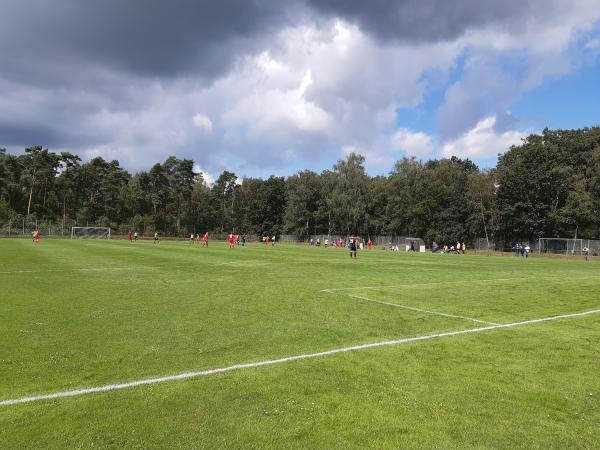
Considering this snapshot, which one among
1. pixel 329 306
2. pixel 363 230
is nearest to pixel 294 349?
pixel 329 306

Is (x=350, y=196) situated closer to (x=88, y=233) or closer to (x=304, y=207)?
(x=304, y=207)

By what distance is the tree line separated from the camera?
75.2 meters

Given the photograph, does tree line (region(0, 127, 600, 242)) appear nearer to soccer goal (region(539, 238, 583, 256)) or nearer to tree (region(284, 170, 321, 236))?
tree (region(284, 170, 321, 236))

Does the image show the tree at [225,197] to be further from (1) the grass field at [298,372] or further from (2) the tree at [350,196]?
(1) the grass field at [298,372]

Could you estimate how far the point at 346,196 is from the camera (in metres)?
98.8

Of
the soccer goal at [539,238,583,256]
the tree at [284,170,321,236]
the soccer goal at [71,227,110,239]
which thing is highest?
the tree at [284,170,321,236]

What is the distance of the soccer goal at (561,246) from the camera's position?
61000mm

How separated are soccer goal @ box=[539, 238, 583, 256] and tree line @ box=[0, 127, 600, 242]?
8.92m

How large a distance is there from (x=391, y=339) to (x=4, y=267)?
20793mm

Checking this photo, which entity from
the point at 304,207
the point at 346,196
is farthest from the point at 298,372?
the point at 304,207

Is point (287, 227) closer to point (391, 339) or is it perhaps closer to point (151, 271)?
point (151, 271)

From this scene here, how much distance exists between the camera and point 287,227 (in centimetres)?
10962

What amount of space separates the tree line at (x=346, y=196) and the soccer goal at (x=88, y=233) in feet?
30.1

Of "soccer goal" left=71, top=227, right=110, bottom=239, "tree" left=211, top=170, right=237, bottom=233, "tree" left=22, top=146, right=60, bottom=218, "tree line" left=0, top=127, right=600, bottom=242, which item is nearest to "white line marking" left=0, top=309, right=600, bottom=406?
"tree line" left=0, top=127, right=600, bottom=242
